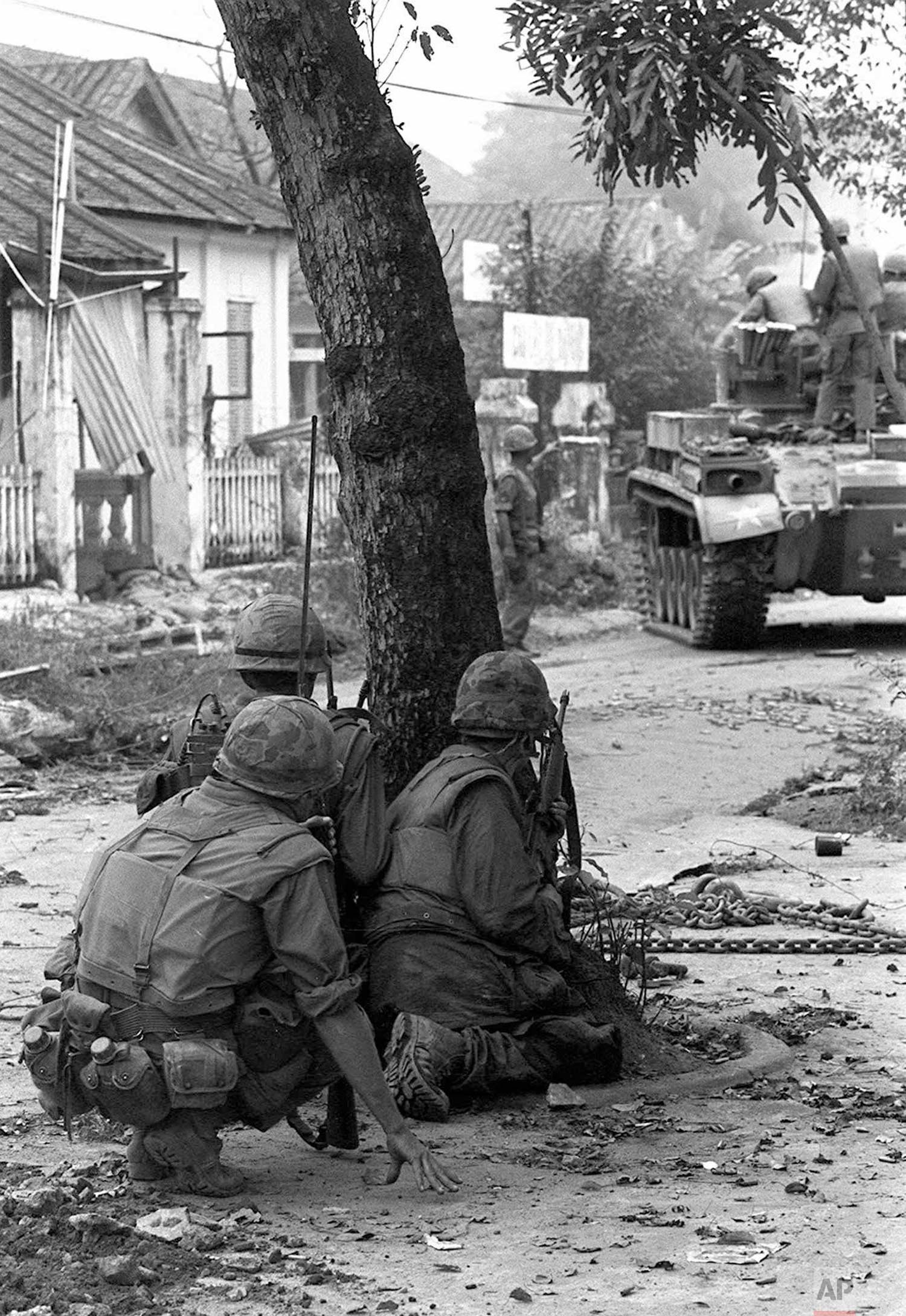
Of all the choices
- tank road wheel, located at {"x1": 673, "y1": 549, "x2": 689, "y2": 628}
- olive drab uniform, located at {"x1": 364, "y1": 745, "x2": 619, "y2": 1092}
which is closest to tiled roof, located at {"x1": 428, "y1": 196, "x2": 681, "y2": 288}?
tank road wheel, located at {"x1": 673, "y1": 549, "x2": 689, "y2": 628}

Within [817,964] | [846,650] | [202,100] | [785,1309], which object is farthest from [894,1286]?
[202,100]

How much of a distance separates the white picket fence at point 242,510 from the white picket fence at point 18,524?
262 centimetres

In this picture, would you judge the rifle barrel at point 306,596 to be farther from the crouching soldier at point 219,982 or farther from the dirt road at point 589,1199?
the dirt road at point 589,1199

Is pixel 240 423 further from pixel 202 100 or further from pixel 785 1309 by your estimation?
pixel 785 1309

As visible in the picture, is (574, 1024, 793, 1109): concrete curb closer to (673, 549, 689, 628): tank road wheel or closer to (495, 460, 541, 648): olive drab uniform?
(495, 460, 541, 648): olive drab uniform

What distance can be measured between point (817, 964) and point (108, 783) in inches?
197

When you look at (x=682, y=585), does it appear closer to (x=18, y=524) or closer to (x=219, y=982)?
(x=18, y=524)

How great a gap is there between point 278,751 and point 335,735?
0.71 metres

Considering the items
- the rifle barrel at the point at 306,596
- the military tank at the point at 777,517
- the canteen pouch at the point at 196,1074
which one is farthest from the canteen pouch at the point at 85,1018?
the military tank at the point at 777,517

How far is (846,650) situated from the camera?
16.4 metres

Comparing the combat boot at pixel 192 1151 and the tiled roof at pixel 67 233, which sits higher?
the tiled roof at pixel 67 233

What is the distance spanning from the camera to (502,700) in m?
5.71

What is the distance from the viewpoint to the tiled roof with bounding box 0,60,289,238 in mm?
22141

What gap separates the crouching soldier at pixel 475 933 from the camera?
216 inches
